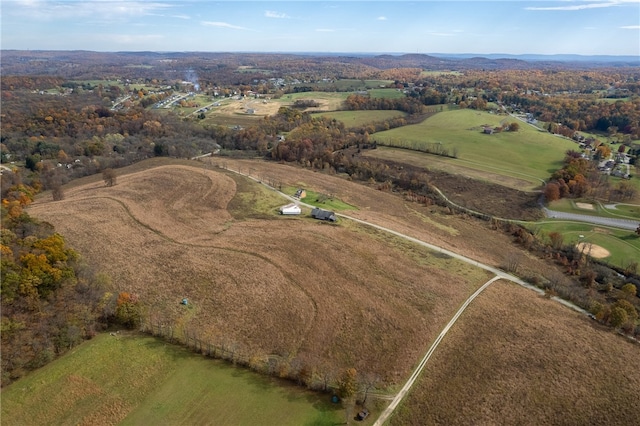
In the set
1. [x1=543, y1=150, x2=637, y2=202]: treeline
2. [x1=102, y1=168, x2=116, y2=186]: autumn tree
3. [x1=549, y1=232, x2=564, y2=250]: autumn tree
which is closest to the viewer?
[x1=549, y1=232, x2=564, y2=250]: autumn tree

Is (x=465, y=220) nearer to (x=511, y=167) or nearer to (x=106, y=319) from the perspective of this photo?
(x=511, y=167)

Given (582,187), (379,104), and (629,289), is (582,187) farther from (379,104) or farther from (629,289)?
(379,104)

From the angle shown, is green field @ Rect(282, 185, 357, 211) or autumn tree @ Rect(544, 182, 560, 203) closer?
green field @ Rect(282, 185, 357, 211)

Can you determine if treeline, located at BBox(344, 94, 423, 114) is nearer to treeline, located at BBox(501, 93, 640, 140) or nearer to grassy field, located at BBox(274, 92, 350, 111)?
grassy field, located at BBox(274, 92, 350, 111)

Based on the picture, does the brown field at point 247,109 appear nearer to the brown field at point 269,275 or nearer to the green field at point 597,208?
the brown field at point 269,275

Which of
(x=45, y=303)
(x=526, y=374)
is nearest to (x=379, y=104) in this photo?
(x=526, y=374)

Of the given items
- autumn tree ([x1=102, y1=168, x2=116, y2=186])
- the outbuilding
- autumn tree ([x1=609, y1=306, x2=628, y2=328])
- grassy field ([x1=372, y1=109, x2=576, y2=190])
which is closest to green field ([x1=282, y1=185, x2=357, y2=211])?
the outbuilding

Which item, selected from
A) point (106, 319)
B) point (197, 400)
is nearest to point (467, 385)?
point (197, 400)

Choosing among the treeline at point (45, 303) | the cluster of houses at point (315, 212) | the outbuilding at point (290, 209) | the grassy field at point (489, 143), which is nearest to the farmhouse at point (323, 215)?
the cluster of houses at point (315, 212)

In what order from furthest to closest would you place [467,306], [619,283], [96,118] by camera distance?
[96,118] < [619,283] < [467,306]
